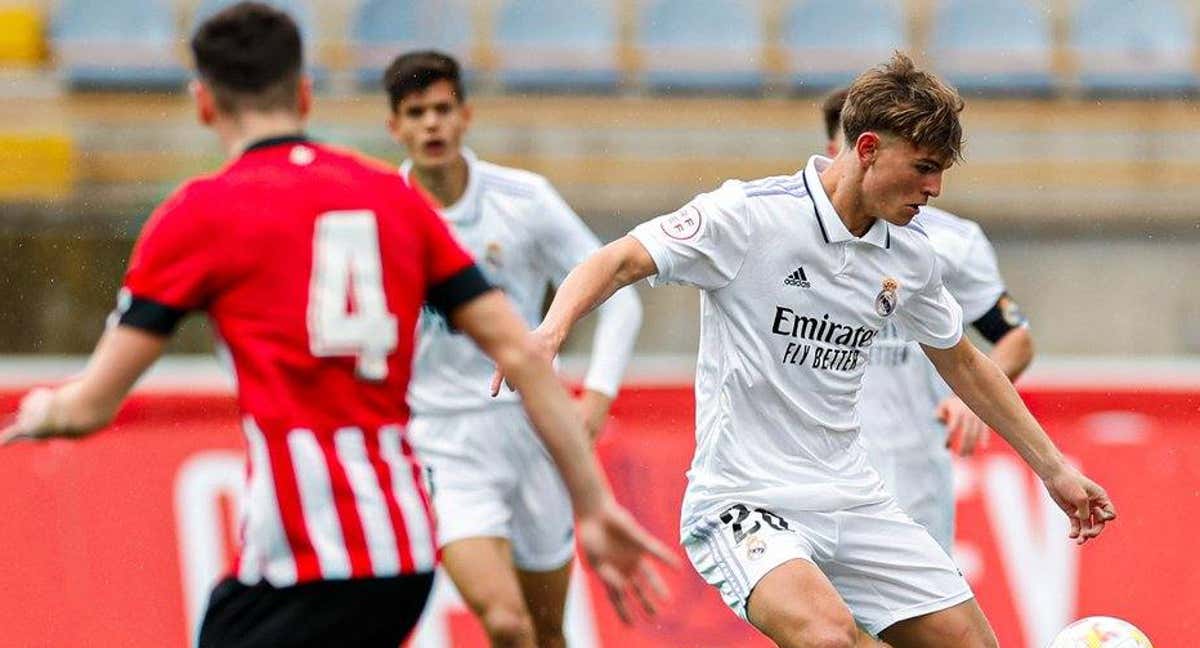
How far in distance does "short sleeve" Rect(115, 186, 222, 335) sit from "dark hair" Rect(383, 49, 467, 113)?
3.50m

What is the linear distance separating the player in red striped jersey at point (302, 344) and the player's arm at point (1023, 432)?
2207mm

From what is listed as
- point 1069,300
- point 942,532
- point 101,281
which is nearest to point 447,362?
point 942,532

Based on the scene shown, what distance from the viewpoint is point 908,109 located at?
497 centimetres

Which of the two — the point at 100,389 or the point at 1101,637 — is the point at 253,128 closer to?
the point at 100,389

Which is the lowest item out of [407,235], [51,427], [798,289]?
[798,289]

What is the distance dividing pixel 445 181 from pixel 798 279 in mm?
2228

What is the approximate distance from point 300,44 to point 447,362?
3262 mm

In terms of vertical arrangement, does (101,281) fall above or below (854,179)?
below

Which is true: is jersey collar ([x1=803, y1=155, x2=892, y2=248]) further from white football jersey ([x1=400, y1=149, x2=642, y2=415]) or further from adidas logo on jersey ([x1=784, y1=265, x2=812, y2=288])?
white football jersey ([x1=400, y1=149, x2=642, y2=415])

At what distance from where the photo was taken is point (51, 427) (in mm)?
3498

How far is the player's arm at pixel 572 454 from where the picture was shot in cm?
334

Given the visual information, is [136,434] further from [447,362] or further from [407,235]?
[407,235]

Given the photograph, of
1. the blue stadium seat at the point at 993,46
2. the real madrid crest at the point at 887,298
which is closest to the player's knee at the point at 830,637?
the real madrid crest at the point at 887,298

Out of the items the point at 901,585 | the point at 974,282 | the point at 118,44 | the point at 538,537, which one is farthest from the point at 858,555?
the point at 118,44
